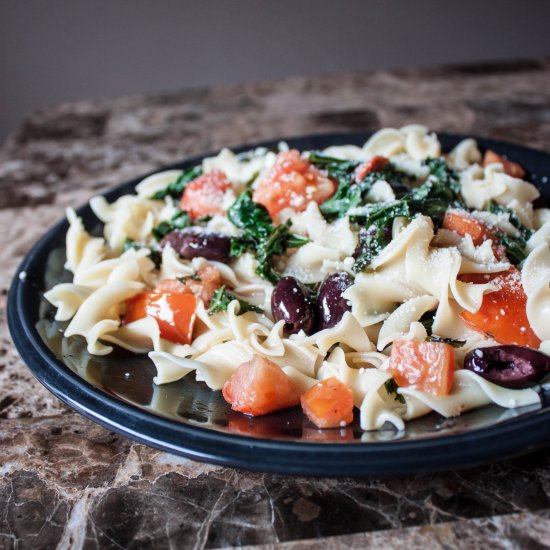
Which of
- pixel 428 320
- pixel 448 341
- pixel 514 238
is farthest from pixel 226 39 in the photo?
pixel 448 341

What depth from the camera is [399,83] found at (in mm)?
8836

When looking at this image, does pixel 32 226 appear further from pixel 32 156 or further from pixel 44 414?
pixel 44 414

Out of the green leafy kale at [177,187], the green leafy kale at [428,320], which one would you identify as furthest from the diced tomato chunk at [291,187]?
the green leafy kale at [428,320]

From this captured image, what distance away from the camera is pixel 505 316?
3.57 metres

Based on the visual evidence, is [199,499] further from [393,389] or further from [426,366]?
[426,366]

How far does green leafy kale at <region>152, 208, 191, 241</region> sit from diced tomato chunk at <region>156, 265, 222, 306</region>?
2.19ft

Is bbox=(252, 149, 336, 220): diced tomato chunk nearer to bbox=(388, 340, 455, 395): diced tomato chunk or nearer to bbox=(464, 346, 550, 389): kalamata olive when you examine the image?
bbox=(388, 340, 455, 395): diced tomato chunk

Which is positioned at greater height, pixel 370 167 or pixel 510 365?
pixel 370 167

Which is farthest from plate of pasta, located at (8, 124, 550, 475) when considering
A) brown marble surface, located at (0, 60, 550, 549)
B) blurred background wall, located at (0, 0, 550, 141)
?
blurred background wall, located at (0, 0, 550, 141)

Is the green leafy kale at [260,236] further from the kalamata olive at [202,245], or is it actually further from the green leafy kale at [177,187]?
the green leafy kale at [177,187]

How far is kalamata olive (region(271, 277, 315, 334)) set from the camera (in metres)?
3.71

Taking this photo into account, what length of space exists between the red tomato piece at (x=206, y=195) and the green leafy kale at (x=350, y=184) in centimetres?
62

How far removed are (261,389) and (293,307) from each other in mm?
615

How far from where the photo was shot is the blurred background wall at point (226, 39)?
11.2 m
